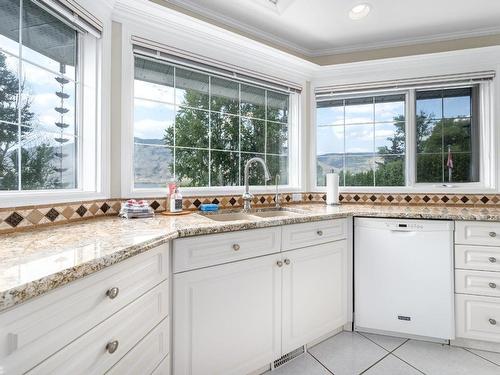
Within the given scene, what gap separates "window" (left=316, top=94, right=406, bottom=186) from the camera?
111 inches

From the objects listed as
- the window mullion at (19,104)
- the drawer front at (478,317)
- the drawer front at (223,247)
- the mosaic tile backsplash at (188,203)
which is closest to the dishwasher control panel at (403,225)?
the drawer front at (478,317)

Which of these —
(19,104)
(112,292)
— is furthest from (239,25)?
(112,292)

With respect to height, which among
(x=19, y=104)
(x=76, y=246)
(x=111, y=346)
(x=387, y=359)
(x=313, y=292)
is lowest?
(x=387, y=359)

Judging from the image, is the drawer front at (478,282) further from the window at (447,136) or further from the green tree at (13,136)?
the green tree at (13,136)

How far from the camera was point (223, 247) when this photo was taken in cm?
153

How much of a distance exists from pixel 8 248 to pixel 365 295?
7.03ft

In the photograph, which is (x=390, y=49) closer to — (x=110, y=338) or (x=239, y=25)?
(x=239, y=25)

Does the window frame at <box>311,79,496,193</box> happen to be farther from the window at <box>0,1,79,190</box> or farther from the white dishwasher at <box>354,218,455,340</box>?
the window at <box>0,1,79,190</box>

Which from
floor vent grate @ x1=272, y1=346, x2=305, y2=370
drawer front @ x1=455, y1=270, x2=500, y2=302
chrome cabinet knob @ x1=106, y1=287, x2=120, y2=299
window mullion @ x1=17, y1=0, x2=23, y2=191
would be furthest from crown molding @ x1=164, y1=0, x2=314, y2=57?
floor vent grate @ x1=272, y1=346, x2=305, y2=370

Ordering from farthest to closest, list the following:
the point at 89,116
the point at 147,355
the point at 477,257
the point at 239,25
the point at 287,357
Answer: the point at 239,25 < the point at 477,257 < the point at 287,357 < the point at 89,116 < the point at 147,355

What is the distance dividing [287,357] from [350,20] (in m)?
2.51

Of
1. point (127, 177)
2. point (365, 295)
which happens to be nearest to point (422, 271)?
point (365, 295)

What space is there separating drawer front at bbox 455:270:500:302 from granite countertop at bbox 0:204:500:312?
1.13 m

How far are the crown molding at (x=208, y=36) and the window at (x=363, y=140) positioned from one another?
51cm
